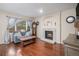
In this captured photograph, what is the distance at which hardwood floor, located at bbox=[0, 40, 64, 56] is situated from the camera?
120cm

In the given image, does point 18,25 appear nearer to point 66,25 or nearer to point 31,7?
point 31,7

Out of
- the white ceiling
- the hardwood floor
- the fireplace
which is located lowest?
the hardwood floor

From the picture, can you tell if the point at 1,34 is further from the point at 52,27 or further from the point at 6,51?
the point at 52,27

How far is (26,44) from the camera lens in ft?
4.42

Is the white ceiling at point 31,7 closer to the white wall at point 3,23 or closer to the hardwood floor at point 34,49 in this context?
the white wall at point 3,23

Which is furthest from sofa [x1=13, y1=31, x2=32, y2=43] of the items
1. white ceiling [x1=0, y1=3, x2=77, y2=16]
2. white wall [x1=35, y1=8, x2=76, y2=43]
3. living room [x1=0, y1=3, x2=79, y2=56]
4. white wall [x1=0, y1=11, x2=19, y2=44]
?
white wall [x1=35, y1=8, x2=76, y2=43]

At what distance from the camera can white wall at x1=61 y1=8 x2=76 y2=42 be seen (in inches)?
46.0

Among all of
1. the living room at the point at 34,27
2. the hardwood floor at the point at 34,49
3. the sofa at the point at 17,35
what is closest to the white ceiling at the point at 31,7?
the living room at the point at 34,27

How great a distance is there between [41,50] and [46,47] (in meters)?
0.10

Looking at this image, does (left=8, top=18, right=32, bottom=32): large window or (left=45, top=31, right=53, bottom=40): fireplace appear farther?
(left=45, top=31, right=53, bottom=40): fireplace

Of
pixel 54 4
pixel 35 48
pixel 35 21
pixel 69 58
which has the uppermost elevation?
pixel 54 4

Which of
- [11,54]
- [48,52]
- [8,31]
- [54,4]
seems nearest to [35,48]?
[48,52]

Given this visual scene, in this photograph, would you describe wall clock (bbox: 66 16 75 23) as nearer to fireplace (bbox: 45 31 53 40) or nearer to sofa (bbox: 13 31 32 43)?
fireplace (bbox: 45 31 53 40)

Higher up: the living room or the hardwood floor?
the living room
